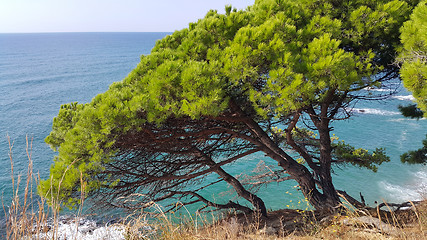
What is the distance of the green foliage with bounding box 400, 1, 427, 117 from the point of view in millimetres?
3359

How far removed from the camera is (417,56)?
140 inches

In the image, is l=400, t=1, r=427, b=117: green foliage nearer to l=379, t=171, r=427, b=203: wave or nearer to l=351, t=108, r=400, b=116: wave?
l=379, t=171, r=427, b=203: wave

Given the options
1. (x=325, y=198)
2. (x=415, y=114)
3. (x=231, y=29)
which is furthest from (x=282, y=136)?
(x=231, y=29)

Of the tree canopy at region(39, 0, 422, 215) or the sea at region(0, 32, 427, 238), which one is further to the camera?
the sea at region(0, 32, 427, 238)

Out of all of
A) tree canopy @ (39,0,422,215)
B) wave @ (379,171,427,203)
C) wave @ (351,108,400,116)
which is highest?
tree canopy @ (39,0,422,215)

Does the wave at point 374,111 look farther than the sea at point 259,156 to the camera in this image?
Yes

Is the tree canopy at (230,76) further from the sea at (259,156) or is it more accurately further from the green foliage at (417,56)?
the sea at (259,156)

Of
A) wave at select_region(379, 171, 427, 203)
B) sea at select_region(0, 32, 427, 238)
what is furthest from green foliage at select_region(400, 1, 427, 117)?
wave at select_region(379, 171, 427, 203)

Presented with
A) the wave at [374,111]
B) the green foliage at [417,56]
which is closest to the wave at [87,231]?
the green foliage at [417,56]

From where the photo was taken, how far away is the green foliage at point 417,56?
336cm

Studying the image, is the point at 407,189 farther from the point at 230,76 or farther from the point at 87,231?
the point at 87,231

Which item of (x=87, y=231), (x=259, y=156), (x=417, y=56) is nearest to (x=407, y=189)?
(x=259, y=156)

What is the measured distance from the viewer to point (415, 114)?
5.93 metres

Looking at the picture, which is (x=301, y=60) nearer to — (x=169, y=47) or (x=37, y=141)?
(x=169, y=47)
